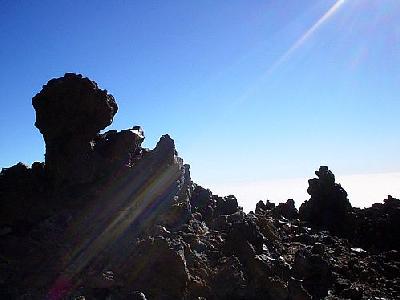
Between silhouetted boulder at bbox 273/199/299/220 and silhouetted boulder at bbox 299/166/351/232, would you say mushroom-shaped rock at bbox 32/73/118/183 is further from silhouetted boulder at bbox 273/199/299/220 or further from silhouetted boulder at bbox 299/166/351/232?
silhouetted boulder at bbox 299/166/351/232

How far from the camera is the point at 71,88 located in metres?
27.0

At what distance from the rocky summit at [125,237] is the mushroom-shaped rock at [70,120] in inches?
2.6

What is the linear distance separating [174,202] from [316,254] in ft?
35.3

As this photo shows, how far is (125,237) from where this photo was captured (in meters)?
25.0

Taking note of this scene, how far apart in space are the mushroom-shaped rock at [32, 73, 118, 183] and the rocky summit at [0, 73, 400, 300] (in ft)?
0.22

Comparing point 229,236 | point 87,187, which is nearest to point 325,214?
point 229,236

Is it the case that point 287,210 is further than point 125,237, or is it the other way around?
point 287,210

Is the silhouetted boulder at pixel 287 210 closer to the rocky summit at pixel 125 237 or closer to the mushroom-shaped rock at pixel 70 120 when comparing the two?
the rocky summit at pixel 125 237

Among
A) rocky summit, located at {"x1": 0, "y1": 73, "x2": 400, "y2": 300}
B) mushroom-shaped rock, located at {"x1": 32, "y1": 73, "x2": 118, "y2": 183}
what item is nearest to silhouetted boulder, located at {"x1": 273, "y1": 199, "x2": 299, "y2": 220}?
rocky summit, located at {"x1": 0, "y1": 73, "x2": 400, "y2": 300}

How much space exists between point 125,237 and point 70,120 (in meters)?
8.70

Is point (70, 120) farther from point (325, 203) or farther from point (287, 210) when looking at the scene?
point (325, 203)

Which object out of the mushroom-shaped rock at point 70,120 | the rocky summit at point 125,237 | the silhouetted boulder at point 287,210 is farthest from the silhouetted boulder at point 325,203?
the mushroom-shaped rock at point 70,120

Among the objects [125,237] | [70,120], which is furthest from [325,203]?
[70,120]

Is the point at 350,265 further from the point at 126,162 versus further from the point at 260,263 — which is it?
the point at 126,162
